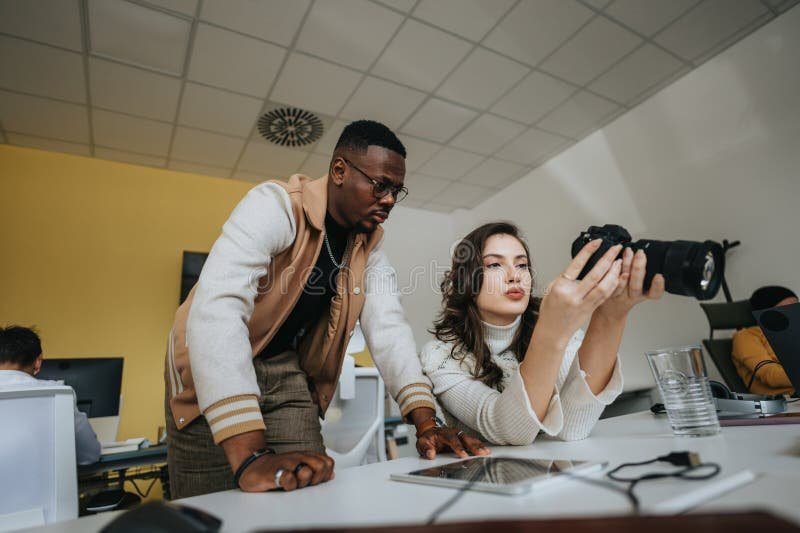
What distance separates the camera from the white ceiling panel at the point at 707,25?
2600 millimetres

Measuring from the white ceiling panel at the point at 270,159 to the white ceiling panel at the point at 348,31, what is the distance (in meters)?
1.15

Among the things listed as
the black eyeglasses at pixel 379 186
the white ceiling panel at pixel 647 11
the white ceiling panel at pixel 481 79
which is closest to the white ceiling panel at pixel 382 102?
the white ceiling panel at pixel 481 79

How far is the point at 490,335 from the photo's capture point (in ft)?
4.07

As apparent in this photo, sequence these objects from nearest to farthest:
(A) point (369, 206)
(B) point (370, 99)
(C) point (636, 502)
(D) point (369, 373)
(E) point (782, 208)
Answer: (C) point (636, 502)
(A) point (369, 206)
(D) point (369, 373)
(E) point (782, 208)
(B) point (370, 99)

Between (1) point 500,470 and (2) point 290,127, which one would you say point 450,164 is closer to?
(2) point 290,127

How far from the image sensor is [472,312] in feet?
4.26

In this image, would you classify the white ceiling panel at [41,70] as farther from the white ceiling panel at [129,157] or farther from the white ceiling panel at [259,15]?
the white ceiling panel at [259,15]

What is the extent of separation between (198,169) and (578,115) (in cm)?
329

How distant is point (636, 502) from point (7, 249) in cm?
429

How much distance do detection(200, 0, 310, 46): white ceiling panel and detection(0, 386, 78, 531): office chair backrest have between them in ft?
6.58

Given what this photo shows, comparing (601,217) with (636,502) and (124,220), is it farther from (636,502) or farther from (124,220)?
(124,220)

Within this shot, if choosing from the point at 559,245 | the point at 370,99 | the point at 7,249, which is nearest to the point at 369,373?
the point at 370,99

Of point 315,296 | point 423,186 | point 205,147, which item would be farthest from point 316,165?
point 315,296

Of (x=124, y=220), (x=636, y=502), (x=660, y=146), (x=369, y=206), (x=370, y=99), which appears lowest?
(x=636, y=502)
